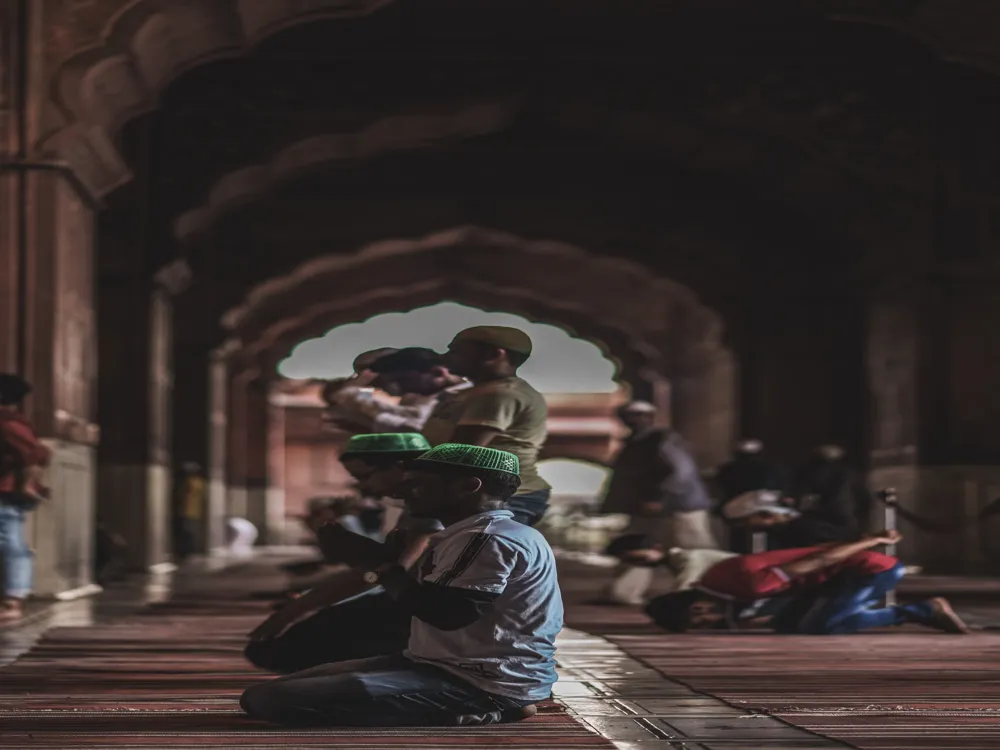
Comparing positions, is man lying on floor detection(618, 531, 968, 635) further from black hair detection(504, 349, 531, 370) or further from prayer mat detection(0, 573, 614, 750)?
black hair detection(504, 349, 531, 370)

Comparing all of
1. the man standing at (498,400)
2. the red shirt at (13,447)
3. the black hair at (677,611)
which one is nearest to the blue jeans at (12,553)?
the red shirt at (13,447)

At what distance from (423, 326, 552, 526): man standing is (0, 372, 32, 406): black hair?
444cm

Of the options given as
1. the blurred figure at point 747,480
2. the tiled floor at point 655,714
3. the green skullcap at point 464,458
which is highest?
the blurred figure at point 747,480

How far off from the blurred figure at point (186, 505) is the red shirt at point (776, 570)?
14286mm

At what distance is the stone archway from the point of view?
25938 mm

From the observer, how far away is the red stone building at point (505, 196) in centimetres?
1273

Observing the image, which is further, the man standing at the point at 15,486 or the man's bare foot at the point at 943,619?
the man standing at the point at 15,486

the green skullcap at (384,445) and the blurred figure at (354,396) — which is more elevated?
the blurred figure at (354,396)

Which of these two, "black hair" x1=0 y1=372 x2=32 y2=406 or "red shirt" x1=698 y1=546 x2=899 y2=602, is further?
"black hair" x1=0 y1=372 x2=32 y2=406

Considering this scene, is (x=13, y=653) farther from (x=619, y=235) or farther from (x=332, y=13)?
(x=619, y=235)

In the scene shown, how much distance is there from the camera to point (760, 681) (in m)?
7.09

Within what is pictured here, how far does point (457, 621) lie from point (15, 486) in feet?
20.2

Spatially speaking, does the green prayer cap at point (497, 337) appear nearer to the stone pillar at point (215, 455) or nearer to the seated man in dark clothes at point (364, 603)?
the seated man in dark clothes at point (364, 603)

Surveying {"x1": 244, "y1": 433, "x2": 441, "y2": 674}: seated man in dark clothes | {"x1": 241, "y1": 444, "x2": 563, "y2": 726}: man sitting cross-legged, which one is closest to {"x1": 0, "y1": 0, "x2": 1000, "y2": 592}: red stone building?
{"x1": 244, "y1": 433, "x2": 441, "y2": 674}: seated man in dark clothes
